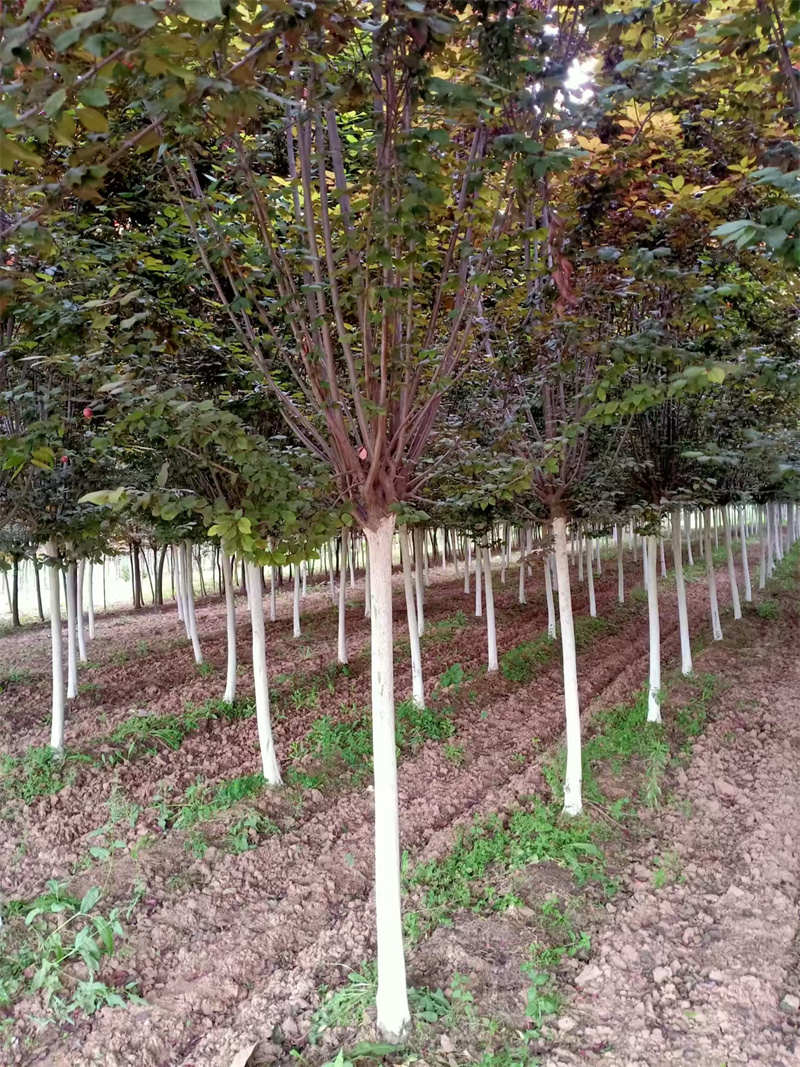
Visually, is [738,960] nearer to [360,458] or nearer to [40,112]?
[360,458]

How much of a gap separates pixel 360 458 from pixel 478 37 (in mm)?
1639

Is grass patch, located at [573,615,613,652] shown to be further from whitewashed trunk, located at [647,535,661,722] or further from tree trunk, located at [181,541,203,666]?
tree trunk, located at [181,541,203,666]

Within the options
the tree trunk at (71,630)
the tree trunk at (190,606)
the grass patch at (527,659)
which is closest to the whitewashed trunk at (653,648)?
the grass patch at (527,659)

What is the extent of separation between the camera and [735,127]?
3305 millimetres

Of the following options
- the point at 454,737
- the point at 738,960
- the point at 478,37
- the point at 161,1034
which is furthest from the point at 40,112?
the point at 454,737

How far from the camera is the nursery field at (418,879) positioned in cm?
324

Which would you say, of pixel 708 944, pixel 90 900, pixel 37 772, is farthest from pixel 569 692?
pixel 37 772

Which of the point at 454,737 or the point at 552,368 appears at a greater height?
the point at 552,368

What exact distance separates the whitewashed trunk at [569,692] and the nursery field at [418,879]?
0.67 ft

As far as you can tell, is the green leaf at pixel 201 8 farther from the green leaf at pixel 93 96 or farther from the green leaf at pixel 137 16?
the green leaf at pixel 93 96

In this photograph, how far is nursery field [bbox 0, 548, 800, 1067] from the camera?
3.24 metres

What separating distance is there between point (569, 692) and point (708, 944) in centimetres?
220

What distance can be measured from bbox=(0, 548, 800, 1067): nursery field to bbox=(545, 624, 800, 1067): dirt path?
0.02 meters

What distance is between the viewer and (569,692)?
18.6 feet
